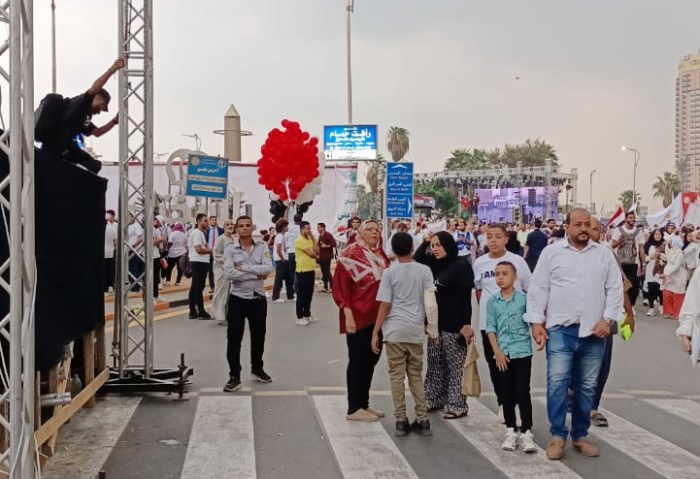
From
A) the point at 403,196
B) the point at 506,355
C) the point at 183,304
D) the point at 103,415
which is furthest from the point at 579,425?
the point at 403,196

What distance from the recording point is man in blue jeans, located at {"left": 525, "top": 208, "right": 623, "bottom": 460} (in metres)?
5.75

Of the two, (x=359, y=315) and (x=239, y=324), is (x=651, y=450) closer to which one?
(x=359, y=315)

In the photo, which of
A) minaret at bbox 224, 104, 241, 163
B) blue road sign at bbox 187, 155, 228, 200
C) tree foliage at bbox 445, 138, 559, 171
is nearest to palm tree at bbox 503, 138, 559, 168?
tree foliage at bbox 445, 138, 559, 171

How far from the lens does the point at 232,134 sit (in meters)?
50.1

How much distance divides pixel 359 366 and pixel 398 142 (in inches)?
3118

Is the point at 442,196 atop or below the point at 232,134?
below

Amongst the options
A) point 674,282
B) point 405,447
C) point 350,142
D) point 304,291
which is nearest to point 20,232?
point 405,447

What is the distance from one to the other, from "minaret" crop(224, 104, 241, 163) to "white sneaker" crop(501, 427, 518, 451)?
44.8 meters

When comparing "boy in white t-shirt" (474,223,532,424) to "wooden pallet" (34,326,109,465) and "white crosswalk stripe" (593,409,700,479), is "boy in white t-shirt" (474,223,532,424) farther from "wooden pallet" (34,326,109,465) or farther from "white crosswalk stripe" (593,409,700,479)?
"wooden pallet" (34,326,109,465)

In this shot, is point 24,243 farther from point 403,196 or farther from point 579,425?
point 403,196

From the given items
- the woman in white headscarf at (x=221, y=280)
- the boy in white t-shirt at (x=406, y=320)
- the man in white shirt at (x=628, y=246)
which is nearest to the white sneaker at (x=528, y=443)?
the boy in white t-shirt at (x=406, y=320)

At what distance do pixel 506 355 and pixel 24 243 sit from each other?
385 cm

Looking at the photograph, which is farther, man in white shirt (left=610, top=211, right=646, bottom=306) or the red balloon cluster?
the red balloon cluster

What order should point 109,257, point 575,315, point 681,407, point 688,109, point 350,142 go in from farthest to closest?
1. point 688,109
2. point 350,142
3. point 109,257
4. point 681,407
5. point 575,315
